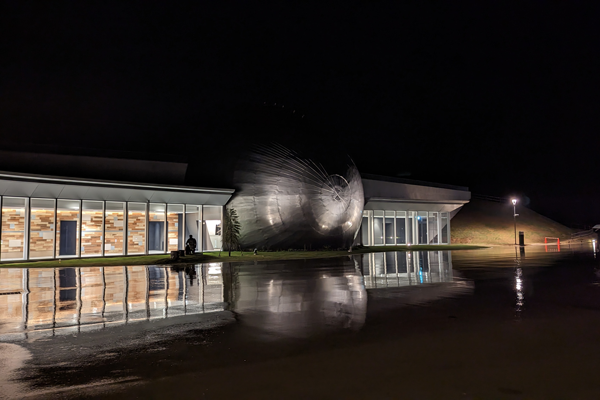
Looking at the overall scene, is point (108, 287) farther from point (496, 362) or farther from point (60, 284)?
point (496, 362)

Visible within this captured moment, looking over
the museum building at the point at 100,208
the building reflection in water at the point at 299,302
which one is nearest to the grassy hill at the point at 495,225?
the museum building at the point at 100,208

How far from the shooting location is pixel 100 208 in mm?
26375

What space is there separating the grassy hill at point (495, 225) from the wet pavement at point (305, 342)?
37.6 metres

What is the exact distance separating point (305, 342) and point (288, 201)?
20.7 metres

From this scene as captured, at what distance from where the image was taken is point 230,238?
27.4m

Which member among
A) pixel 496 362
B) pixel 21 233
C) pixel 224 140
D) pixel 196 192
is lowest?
pixel 496 362

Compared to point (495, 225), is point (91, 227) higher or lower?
lower

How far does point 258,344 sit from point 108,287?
799 cm

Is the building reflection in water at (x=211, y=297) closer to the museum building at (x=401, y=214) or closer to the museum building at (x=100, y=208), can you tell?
the museum building at (x=100, y=208)

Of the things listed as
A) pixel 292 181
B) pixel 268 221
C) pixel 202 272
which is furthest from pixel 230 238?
pixel 202 272

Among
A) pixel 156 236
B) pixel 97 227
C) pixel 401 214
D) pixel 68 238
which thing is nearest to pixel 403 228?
pixel 401 214

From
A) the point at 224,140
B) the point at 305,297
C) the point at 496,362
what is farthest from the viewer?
the point at 224,140

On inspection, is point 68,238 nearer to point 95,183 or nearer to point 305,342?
point 95,183

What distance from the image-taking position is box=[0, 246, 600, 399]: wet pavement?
4.27m
